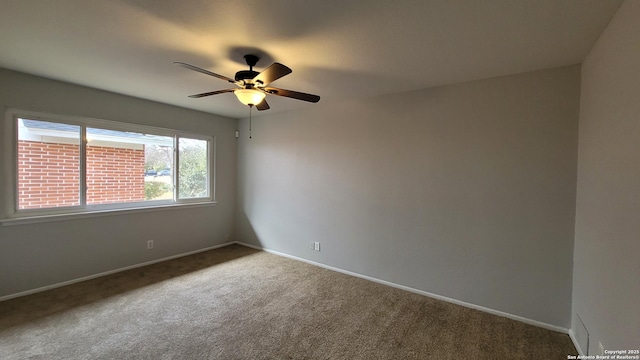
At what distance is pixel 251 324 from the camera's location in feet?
7.82

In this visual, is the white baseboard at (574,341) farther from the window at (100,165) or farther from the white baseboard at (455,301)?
the window at (100,165)


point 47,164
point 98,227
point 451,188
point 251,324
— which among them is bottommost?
point 251,324

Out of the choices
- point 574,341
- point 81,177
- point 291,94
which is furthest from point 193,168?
point 574,341

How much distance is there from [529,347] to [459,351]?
0.61m

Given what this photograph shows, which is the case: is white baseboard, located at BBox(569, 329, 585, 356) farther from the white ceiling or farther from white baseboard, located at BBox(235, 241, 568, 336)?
the white ceiling

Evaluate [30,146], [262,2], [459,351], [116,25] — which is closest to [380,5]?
[262,2]

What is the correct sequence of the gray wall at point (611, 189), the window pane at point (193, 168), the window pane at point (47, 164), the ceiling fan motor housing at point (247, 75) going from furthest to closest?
the window pane at point (193, 168)
the window pane at point (47, 164)
the ceiling fan motor housing at point (247, 75)
the gray wall at point (611, 189)

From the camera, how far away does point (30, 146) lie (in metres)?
2.90

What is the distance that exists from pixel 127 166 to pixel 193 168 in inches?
37.6

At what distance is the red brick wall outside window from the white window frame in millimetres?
49

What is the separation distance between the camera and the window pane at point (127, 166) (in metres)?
3.39

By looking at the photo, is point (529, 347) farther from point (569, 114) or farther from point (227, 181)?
point (227, 181)

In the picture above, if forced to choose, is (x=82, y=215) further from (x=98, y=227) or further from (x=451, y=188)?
(x=451, y=188)

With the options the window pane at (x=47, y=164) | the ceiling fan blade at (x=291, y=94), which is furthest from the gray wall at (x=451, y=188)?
the window pane at (x=47, y=164)
